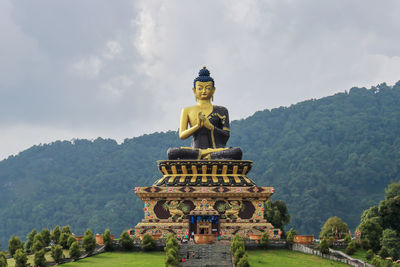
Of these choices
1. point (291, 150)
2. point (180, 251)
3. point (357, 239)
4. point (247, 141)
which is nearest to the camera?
point (180, 251)

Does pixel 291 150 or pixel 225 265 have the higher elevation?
pixel 291 150

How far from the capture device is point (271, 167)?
65.2m

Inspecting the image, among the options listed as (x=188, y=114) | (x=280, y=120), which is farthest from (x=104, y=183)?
(x=188, y=114)

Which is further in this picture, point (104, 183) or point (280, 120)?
point (280, 120)

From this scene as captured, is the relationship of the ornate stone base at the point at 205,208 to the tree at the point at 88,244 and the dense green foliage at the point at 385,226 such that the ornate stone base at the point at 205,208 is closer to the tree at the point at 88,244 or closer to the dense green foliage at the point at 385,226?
the tree at the point at 88,244

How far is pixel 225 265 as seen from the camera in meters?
16.9

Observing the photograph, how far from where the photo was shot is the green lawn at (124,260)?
17078mm

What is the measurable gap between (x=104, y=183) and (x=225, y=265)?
55.0m

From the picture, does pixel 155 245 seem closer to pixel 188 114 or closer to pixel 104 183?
pixel 188 114

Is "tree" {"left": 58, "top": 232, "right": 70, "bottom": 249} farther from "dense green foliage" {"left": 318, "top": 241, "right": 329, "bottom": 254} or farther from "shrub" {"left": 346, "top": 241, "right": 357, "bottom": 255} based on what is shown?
"shrub" {"left": 346, "top": 241, "right": 357, "bottom": 255}

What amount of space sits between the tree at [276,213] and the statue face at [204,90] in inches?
313

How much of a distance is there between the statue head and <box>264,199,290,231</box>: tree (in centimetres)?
781

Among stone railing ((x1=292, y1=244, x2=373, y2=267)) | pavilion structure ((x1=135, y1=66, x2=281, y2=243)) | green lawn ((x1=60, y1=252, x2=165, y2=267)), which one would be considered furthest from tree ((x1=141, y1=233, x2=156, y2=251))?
stone railing ((x1=292, y1=244, x2=373, y2=267))

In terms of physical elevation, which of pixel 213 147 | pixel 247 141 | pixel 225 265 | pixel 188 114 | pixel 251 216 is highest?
pixel 247 141
